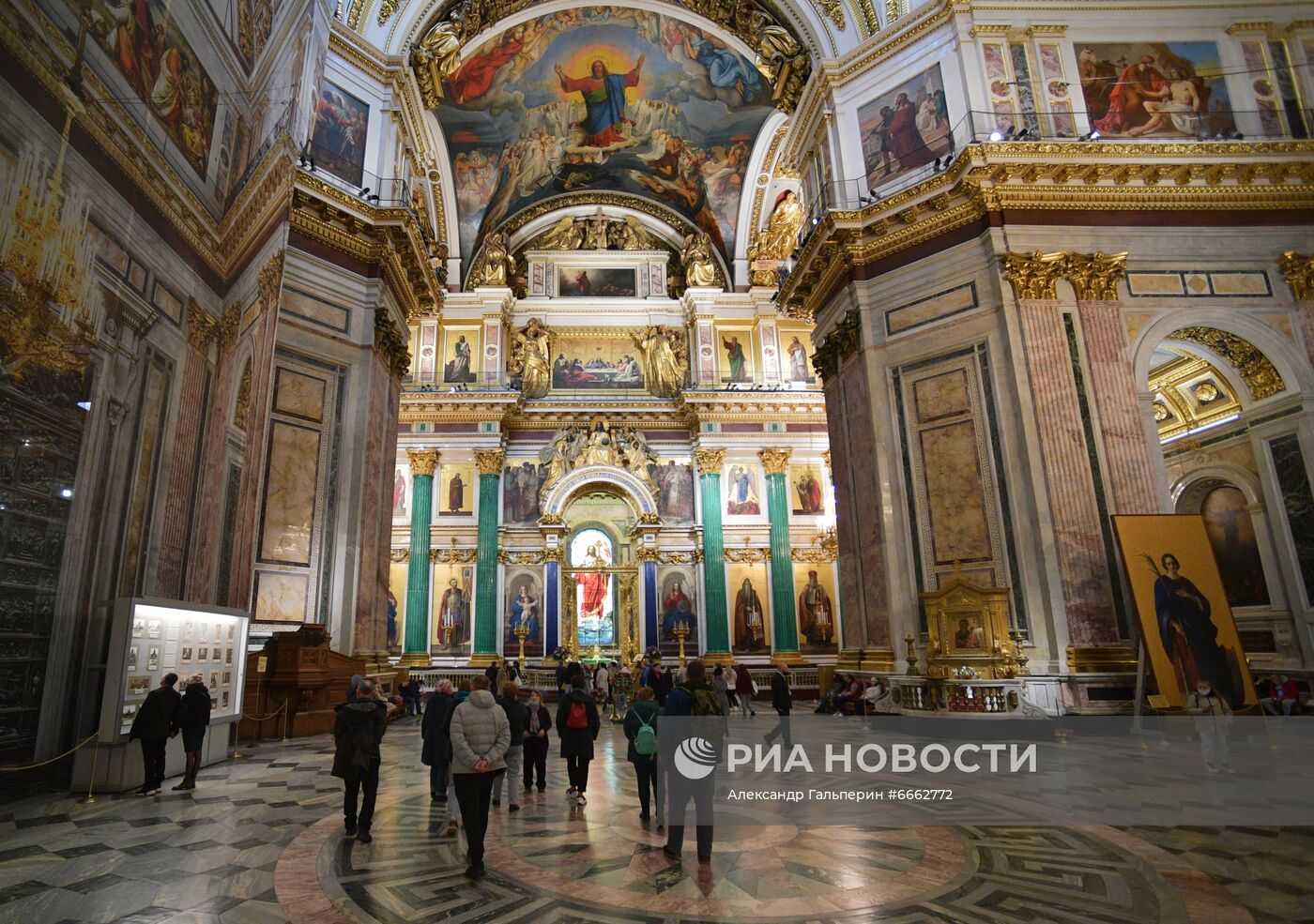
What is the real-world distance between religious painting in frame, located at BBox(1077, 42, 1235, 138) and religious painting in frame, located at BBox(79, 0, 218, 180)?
14566mm

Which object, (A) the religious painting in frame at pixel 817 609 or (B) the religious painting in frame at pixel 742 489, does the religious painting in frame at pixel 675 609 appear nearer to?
(B) the religious painting in frame at pixel 742 489

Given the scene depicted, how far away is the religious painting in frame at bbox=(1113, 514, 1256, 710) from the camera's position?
967 cm

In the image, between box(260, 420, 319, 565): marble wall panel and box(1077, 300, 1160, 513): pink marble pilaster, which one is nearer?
box(1077, 300, 1160, 513): pink marble pilaster

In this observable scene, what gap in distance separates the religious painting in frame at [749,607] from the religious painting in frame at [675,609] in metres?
1.16

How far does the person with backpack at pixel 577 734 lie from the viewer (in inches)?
250

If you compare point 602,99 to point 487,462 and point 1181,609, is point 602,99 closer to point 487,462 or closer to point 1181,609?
point 487,462

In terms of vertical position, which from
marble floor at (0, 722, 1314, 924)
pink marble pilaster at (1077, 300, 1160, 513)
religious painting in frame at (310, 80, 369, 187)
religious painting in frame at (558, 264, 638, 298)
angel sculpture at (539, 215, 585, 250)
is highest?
angel sculpture at (539, 215, 585, 250)

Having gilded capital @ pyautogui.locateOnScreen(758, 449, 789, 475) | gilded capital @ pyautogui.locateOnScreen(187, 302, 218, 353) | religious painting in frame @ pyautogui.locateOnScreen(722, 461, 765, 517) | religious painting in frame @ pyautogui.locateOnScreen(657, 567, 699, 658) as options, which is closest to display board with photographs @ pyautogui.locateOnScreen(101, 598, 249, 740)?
gilded capital @ pyautogui.locateOnScreen(187, 302, 218, 353)

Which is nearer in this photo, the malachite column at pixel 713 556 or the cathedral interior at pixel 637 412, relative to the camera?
the cathedral interior at pixel 637 412

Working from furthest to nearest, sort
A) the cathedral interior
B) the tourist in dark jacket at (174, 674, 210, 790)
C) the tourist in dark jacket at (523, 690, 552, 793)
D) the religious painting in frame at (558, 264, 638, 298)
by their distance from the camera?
the religious painting in frame at (558, 264, 638, 298) → the tourist in dark jacket at (523, 690, 552, 793) → the tourist in dark jacket at (174, 674, 210, 790) → the cathedral interior

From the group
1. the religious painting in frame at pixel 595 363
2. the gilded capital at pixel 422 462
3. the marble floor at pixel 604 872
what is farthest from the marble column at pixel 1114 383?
the gilded capital at pixel 422 462

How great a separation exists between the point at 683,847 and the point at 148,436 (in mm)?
4043

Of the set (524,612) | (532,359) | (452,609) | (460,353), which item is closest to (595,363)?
(532,359)

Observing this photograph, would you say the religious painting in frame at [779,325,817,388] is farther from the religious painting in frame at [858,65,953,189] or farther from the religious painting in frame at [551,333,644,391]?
the religious painting in frame at [858,65,953,189]
